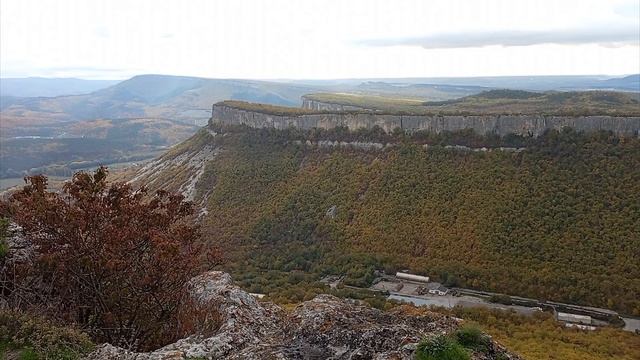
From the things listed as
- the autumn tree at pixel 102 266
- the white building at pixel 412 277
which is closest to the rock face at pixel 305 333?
the autumn tree at pixel 102 266

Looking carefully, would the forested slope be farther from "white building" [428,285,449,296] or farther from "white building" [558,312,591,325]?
"white building" [558,312,591,325]

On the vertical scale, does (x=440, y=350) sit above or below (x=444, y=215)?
above

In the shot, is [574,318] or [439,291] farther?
[439,291]

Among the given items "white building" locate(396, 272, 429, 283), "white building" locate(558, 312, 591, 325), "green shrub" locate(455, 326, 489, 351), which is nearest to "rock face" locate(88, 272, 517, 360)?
"green shrub" locate(455, 326, 489, 351)

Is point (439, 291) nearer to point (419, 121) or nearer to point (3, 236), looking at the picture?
point (419, 121)

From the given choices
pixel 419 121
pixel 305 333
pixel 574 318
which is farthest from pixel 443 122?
pixel 305 333

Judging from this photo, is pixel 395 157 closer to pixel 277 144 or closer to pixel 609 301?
pixel 277 144

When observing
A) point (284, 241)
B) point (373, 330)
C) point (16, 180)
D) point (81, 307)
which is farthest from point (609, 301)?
point (16, 180)
